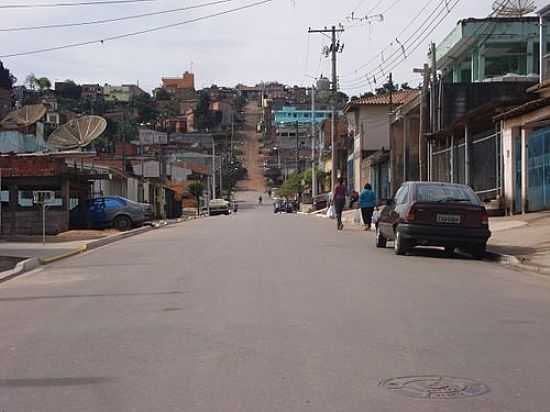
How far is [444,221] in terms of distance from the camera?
17.3 metres

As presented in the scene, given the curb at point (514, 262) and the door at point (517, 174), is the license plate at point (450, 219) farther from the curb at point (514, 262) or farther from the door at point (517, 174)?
the door at point (517, 174)

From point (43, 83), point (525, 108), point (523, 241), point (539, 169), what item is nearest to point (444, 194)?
point (523, 241)

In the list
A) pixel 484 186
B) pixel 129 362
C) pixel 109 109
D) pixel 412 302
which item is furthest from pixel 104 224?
pixel 109 109

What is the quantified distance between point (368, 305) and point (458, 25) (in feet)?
119

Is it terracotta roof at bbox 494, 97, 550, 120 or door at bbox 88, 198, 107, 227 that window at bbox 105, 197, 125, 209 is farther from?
terracotta roof at bbox 494, 97, 550, 120

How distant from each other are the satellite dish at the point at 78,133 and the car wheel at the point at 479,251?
2089 centimetres

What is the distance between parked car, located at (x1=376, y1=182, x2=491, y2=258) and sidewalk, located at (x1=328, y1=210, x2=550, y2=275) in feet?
2.60

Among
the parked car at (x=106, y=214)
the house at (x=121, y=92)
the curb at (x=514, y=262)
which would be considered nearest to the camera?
the curb at (x=514, y=262)

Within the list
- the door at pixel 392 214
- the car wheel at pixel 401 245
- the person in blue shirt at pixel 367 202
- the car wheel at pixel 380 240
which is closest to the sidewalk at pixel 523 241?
the car wheel at pixel 401 245

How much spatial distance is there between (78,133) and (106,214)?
3644mm

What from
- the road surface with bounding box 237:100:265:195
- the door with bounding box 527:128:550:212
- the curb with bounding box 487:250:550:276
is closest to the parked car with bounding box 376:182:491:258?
the curb with bounding box 487:250:550:276

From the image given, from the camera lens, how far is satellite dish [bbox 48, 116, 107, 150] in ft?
115

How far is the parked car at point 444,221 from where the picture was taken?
17.2 metres

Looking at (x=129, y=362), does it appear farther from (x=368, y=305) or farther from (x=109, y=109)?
(x=109, y=109)
